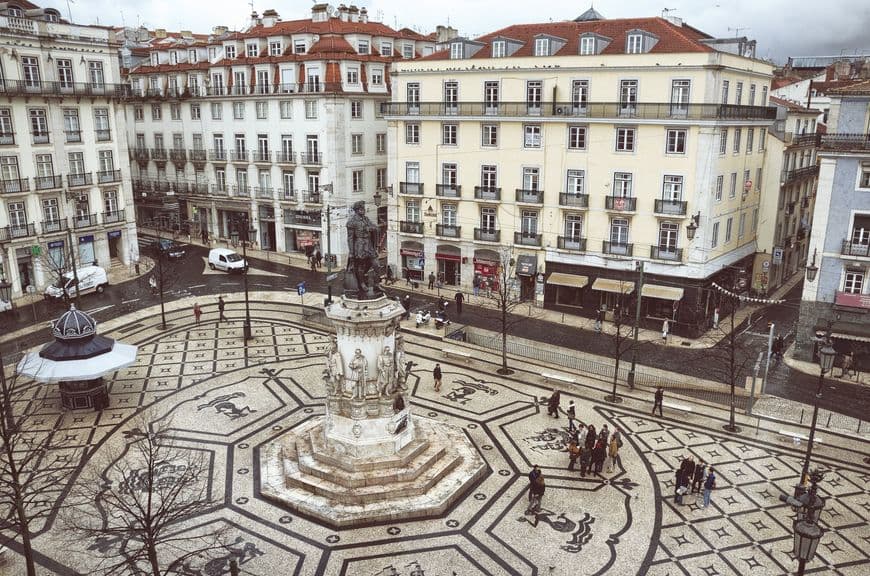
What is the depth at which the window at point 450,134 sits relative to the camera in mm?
41125

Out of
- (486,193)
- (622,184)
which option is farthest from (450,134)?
(622,184)

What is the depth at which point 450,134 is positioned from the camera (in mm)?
41406

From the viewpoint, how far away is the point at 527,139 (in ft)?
127

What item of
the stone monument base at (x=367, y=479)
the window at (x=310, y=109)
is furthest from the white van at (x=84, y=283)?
the stone monument base at (x=367, y=479)

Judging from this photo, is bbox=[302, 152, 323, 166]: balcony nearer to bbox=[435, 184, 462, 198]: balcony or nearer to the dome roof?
bbox=[435, 184, 462, 198]: balcony

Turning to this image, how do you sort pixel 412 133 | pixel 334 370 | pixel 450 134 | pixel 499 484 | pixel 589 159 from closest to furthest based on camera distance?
pixel 334 370 < pixel 499 484 < pixel 589 159 < pixel 450 134 < pixel 412 133

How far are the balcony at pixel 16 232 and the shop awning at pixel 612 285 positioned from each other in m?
33.4

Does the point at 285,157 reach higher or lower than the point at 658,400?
higher

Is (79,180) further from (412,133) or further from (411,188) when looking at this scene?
(412,133)

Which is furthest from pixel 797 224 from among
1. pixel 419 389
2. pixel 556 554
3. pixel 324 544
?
pixel 324 544

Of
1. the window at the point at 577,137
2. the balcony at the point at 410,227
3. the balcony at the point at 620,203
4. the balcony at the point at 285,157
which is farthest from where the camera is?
the balcony at the point at 285,157

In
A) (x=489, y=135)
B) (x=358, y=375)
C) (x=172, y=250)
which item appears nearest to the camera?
(x=358, y=375)

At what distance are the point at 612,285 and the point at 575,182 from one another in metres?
6.11

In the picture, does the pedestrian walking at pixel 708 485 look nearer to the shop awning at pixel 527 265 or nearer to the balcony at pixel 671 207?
the balcony at pixel 671 207
